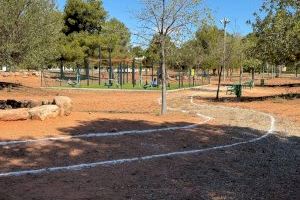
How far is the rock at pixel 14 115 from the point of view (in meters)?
12.8

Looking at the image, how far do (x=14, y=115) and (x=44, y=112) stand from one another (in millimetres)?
796

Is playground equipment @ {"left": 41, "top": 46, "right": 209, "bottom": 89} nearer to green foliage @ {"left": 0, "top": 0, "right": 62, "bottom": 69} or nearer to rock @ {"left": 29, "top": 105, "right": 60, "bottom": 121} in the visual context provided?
green foliage @ {"left": 0, "top": 0, "right": 62, "bottom": 69}

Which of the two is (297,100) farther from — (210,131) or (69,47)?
(69,47)

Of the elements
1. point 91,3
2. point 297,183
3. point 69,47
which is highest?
point 91,3

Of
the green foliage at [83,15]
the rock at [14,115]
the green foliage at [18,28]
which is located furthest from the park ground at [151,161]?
the green foliage at [83,15]

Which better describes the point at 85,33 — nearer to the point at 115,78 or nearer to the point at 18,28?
the point at 115,78

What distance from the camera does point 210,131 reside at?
14.0 m

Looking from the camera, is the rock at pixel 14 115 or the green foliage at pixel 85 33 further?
the green foliage at pixel 85 33

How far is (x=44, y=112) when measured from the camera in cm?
1332

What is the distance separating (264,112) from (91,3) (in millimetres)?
42037

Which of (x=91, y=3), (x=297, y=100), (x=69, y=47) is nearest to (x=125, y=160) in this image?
(x=297, y=100)

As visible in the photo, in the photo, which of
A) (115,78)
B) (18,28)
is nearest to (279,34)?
(18,28)

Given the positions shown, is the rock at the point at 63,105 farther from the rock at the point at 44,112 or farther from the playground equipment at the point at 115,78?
the playground equipment at the point at 115,78

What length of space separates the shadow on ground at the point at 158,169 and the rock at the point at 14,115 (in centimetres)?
143
